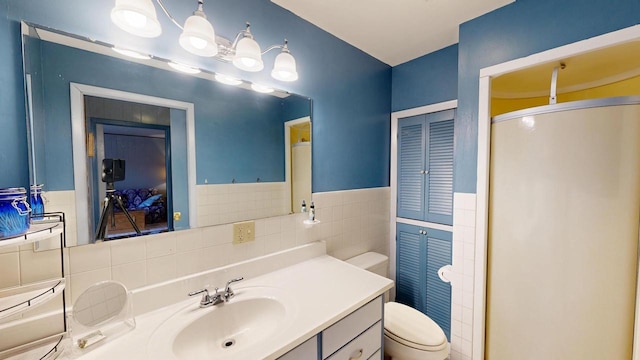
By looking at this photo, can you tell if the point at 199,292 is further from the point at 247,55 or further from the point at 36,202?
the point at 247,55

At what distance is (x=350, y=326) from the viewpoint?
1.04m

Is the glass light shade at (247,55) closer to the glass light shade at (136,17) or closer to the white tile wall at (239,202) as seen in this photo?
the glass light shade at (136,17)

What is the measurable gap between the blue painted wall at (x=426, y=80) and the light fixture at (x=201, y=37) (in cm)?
127

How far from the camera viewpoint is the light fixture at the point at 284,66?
127cm

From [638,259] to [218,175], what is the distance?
201cm

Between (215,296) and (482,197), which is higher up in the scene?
(482,197)

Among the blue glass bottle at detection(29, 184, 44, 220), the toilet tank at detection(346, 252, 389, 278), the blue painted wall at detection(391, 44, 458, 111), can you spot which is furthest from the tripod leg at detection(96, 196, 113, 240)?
the blue painted wall at detection(391, 44, 458, 111)

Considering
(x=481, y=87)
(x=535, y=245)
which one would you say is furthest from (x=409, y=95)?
(x=535, y=245)

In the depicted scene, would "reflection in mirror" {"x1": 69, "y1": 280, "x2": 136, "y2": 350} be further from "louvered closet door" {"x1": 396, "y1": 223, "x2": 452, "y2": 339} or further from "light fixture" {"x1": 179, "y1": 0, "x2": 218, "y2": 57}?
"louvered closet door" {"x1": 396, "y1": 223, "x2": 452, "y2": 339}

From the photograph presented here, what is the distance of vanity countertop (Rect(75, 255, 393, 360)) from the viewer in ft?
2.51

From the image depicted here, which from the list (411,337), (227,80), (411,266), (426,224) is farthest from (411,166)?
(227,80)

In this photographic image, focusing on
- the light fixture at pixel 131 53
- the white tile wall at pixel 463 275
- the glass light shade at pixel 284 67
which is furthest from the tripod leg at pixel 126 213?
the white tile wall at pixel 463 275

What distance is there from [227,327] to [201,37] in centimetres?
123

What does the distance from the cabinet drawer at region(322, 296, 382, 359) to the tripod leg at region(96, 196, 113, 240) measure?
0.93 m
